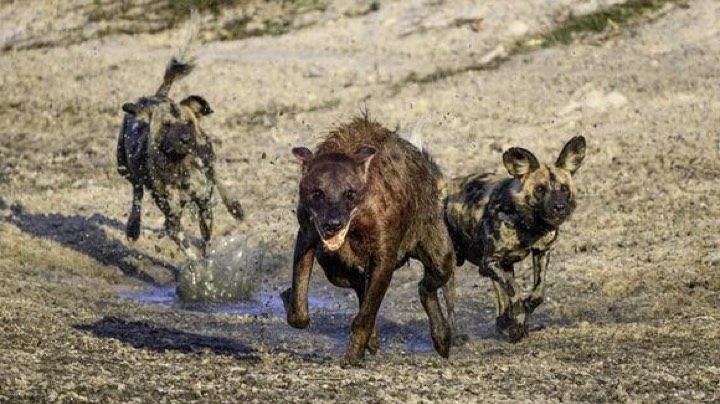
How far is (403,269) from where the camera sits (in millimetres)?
15172

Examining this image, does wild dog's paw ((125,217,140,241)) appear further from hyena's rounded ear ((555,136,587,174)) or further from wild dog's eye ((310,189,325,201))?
wild dog's eye ((310,189,325,201))

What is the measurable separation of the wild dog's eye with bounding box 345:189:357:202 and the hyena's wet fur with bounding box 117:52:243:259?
19.7 ft

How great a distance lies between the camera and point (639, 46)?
22.4m

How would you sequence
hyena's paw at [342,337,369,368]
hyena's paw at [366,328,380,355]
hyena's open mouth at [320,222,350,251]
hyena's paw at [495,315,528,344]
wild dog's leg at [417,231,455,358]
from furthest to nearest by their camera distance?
hyena's paw at [495,315,528,344], wild dog's leg at [417,231,455,358], hyena's paw at [366,328,380,355], hyena's paw at [342,337,369,368], hyena's open mouth at [320,222,350,251]

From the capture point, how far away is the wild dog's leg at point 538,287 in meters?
12.0

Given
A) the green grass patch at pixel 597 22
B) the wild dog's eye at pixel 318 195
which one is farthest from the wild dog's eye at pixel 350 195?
the green grass patch at pixel 597 22

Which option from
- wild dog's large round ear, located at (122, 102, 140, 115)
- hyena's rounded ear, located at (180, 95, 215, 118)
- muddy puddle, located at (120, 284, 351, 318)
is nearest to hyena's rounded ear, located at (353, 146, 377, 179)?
muddy puddle, located at (120, 284, 351, 318)

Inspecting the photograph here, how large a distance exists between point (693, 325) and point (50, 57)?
15.1 meters

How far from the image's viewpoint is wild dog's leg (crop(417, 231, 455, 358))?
10.4m

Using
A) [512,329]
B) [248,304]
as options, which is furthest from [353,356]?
[248,304]

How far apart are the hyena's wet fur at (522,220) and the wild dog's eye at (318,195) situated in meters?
2.90

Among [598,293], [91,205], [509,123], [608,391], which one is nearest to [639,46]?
[509,123]

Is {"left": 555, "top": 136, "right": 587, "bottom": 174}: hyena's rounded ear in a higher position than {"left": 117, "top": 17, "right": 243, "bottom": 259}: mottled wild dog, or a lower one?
higher

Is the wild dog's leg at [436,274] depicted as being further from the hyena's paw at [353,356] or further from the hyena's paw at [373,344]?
the hyena's paw at [353,356]
